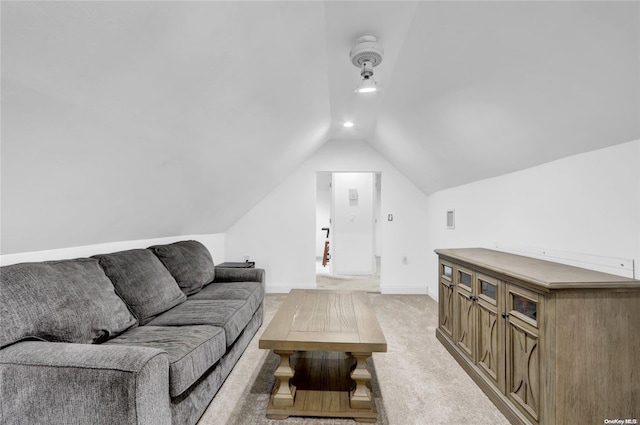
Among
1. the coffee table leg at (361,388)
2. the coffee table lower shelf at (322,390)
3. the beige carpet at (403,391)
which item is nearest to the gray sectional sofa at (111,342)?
the beige carpet at (403,391)

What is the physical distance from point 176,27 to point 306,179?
11.5 feet

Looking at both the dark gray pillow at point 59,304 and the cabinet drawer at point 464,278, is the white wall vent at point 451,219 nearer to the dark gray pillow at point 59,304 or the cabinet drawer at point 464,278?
the cabinet drawer at point 464,278

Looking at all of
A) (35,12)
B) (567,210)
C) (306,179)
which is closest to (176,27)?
(35,12)

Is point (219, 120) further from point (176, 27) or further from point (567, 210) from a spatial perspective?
point (567, 210)

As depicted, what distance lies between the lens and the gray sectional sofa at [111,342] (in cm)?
113

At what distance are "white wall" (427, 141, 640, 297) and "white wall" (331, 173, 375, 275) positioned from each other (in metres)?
3.17

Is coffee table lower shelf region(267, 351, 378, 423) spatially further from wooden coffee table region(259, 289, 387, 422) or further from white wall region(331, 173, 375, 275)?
white wall region(331, 173, 375, 275)

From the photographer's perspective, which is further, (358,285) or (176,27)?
(358,285)

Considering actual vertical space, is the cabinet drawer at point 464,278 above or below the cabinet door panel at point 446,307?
above

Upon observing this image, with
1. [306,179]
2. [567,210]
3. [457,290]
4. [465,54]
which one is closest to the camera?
[465,54]

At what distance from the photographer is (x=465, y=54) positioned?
1.73m

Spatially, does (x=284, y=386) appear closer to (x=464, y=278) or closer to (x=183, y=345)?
(x=183, y=345)

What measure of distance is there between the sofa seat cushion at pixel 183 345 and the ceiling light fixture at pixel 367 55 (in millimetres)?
1946

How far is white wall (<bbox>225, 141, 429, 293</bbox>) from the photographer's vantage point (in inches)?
183
